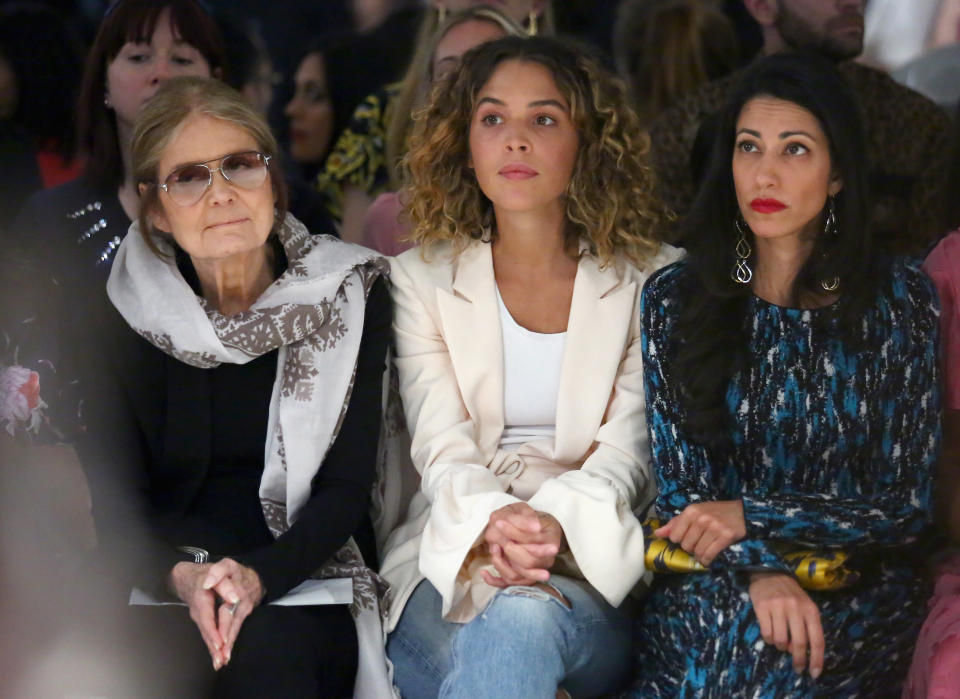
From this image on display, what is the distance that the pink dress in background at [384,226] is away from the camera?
3.82 m

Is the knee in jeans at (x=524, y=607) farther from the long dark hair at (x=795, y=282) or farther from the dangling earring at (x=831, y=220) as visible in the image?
the dangling earring at (x=831, y=220)

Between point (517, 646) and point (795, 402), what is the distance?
28.5 inches

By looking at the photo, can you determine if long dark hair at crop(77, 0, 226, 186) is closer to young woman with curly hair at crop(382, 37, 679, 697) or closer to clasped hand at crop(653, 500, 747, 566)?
young woman with curly hair at crop(382, 37, 679, 697)

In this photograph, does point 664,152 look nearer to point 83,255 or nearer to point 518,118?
point 518,118

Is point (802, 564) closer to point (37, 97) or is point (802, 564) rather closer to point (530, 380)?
point (530, 380)

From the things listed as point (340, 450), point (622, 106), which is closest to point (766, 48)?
point (622, 106)

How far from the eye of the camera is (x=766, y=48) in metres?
3.96

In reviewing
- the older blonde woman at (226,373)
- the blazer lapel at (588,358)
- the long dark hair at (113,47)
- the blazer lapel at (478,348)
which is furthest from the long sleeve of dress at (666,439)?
the long dark hair at (113,47)

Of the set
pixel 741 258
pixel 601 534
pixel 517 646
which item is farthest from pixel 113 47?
pixel 517 646

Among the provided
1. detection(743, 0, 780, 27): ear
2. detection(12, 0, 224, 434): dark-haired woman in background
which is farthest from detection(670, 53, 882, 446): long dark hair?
detection(12, 0, 224, 434): dark-haired woman in background

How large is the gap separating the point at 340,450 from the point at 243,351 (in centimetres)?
28

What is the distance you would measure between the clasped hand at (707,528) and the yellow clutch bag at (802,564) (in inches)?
0.9

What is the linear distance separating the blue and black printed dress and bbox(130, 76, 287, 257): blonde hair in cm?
87

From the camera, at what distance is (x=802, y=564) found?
271cm
